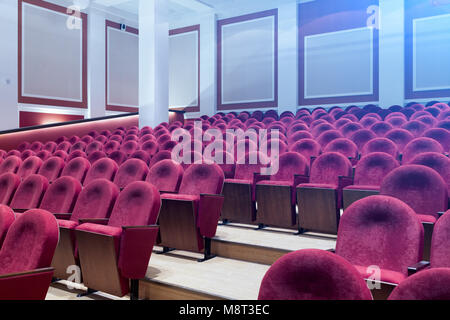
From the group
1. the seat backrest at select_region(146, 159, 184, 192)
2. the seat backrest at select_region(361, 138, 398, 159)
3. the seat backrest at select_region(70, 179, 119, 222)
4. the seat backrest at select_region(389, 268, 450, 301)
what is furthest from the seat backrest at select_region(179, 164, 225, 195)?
the seat backrest at select_region(389, 268, 450, 301)

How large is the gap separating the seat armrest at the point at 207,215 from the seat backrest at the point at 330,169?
21 centimetres

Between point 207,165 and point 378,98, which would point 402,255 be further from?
point 378,98

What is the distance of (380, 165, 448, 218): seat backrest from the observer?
488 millimetres

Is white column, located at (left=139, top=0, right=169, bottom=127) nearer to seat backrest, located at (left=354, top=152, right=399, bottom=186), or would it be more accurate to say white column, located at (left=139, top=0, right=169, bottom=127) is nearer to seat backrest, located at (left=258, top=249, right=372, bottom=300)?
seat backrest, located at (left=354, top=152, right=399, bottom=186)

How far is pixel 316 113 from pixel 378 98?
1.26 ft

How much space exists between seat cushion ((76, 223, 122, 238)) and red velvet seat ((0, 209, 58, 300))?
88 millimetres

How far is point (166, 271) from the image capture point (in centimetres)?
52

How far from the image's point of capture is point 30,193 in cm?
72

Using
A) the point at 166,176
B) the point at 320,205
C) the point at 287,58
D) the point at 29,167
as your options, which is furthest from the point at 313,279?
the point at 287,58

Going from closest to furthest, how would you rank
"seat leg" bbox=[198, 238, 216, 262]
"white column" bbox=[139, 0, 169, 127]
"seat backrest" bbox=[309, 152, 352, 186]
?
"seat leg" bbox=[198, 238, 216, 262]
"seat backrest" bbox=[309, 152, 352, 186]
"white column" bbox=[139, 0, 169, 127]

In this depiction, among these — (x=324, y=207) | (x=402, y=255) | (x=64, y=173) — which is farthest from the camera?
(x=64, y=173)

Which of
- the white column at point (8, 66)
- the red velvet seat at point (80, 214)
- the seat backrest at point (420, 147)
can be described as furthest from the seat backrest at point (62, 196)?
the white column at point (8, 66)

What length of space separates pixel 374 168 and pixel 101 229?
435 millimetres
